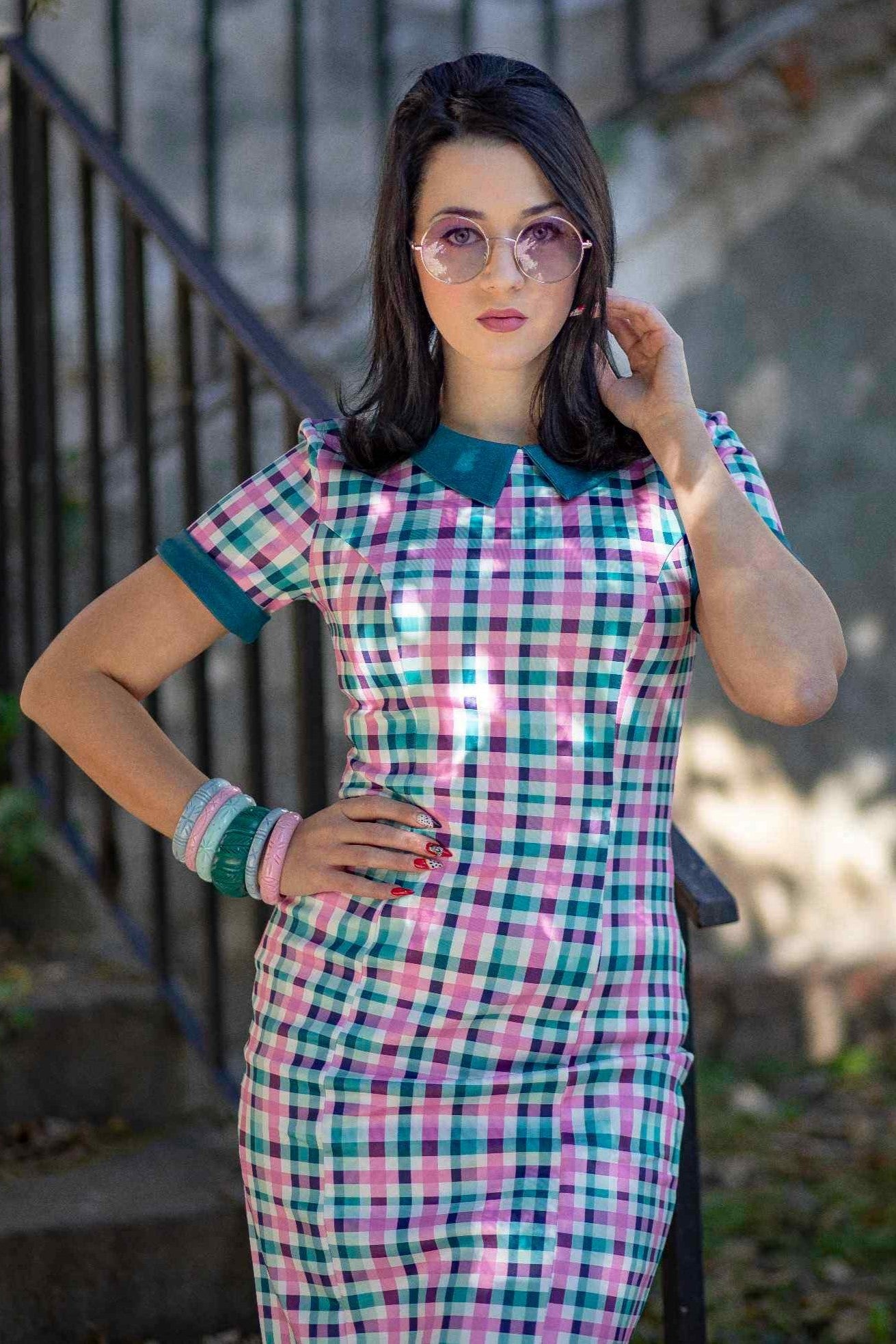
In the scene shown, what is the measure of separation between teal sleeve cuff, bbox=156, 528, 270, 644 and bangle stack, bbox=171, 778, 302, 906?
181mm

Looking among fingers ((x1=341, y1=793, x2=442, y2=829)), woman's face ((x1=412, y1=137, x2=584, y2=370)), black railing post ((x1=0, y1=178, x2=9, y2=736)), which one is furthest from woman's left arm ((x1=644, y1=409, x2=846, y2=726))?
black railing post ((x1=0, y1=178, x2=9, y2=736))

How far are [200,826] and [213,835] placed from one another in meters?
0.02

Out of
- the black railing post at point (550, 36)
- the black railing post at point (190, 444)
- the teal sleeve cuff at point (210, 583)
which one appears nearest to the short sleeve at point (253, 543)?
the teal sleeve cuff at point (210, 583)

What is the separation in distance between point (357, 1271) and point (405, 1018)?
244 millimetres

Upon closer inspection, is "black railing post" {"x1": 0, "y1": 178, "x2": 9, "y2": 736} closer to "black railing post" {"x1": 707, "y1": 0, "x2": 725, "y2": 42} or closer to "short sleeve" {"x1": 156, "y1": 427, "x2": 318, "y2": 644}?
"short sleeve" {"x1": 156, "y1": 427, "x2": 318, "y2": 644}

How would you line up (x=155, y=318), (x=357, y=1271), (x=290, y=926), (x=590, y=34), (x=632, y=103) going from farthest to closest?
(x=155, y=318) < (x=590, y=34) < (x=632, y=103) < (x=290, y=926) < (x=357, y=1271)

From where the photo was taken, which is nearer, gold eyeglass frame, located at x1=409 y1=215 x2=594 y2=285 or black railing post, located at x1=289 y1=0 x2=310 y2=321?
gold eyeglass frame, located at x1=409 y1=215 x2=594 y2=285

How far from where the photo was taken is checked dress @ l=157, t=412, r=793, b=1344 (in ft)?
4.75

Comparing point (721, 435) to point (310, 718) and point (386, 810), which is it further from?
point (310, 718)

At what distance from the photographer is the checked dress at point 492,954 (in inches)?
57.0

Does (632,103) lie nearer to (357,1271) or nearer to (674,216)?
(674,216)

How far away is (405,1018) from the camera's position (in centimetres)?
149

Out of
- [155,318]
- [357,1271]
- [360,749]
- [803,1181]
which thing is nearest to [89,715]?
[360,749]

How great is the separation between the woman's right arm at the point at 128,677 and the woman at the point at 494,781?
29 mm
